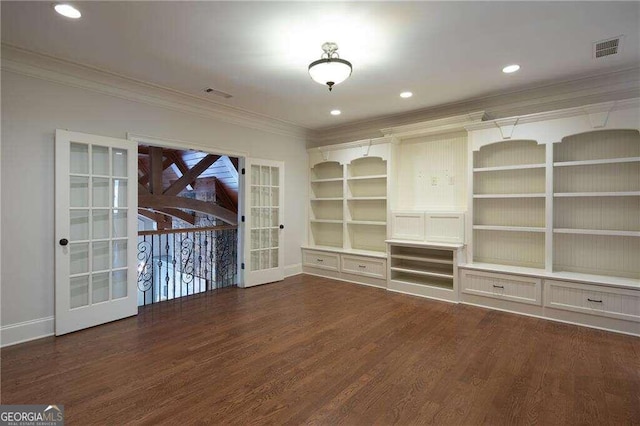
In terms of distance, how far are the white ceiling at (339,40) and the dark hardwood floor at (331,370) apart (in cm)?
289

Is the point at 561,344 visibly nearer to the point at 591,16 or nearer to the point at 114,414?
the point at 591,16

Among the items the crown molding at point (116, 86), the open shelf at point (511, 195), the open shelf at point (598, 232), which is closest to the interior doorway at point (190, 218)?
the crown molding at point (116, 86)

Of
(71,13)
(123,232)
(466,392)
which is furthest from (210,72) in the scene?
(466,392)

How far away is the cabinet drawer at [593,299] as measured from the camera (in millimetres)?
3323

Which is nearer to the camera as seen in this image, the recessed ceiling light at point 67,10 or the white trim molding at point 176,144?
the recessed ceiling light at point 67,10

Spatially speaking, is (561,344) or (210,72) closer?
(561,344)

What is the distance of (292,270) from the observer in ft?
20.2

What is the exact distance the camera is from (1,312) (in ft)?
10.1

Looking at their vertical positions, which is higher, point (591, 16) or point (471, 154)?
point (591, 16)

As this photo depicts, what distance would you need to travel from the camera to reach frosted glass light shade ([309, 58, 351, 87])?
284 centimetres

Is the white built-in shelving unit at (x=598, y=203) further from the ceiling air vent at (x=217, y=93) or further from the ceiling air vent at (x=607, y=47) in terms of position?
the ceiling air vent at (x=217, y=93)

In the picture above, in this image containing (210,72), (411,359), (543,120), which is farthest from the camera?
(543,120)

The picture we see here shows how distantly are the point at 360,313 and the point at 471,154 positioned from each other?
269cm

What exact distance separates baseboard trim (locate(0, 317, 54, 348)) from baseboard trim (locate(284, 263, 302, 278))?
3455 millimetres
